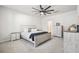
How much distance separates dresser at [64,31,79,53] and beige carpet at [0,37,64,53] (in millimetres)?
119

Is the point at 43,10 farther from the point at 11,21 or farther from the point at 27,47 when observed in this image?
the point at 27,47

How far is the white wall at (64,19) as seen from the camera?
1466 mm

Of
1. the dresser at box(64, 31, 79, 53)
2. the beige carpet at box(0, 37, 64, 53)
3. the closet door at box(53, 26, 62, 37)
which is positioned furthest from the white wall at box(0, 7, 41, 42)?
the dresser at box(64, 31, 79, 53)

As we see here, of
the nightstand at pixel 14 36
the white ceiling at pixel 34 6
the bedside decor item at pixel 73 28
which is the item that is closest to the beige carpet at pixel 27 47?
the nightstand at pixel 14 36

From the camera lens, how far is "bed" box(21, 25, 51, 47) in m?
1.58

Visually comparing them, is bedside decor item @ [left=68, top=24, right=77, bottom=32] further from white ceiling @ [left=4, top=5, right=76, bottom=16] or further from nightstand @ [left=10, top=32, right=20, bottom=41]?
nightstand @ [left=10, top=32, right=20, bottom=41]

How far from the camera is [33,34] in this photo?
5.17 ft

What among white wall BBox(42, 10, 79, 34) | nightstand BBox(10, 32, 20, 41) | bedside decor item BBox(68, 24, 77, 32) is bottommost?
nightstand BBox(10, 32, 20, 41)

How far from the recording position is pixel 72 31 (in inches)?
61.2
